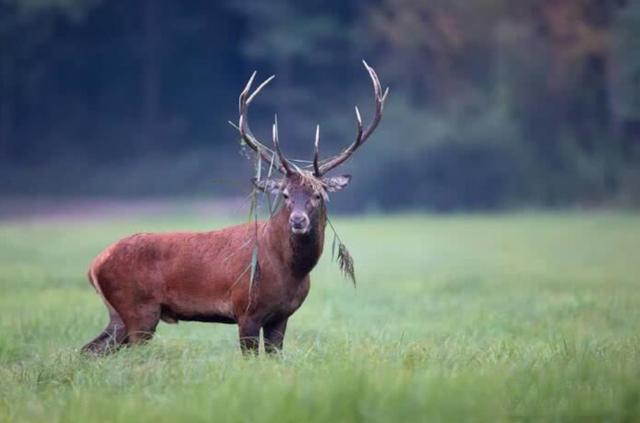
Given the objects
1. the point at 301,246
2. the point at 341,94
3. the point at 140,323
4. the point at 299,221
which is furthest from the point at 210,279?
the point at 341,94

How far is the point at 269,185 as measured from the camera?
9.36 meters

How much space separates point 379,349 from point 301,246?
3.03 feet

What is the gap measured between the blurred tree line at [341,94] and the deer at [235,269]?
2045 cm

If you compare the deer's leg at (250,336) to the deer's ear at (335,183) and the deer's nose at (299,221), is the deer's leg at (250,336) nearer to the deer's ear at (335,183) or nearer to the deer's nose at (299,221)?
the deer's nose at (299,221)

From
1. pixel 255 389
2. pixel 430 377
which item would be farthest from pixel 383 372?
pixel 255 389

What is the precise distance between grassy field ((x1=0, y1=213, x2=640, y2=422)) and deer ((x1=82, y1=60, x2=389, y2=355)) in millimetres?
248

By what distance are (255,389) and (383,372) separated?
31.7 inches

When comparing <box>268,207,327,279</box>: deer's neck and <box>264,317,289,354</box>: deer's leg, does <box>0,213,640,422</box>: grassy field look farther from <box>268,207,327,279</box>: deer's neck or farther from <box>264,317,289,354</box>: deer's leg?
<box>268,207,327,279</box>: deer's neck

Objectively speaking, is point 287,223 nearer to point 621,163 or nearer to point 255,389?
point 255,389

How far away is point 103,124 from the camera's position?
4231 cm

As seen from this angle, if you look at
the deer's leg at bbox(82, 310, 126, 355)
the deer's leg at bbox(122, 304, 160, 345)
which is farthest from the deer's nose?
the deer's leg at bbox(82, 310, 126, 355)

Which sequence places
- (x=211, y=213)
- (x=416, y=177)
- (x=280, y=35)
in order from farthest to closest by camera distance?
(x=280, y=35)
(x=416, y=177)
(x=211, y=213)

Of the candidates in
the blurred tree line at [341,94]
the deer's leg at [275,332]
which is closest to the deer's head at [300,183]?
the deer's leg at [275,332]

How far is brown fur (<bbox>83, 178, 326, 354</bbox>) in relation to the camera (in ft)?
29.9
